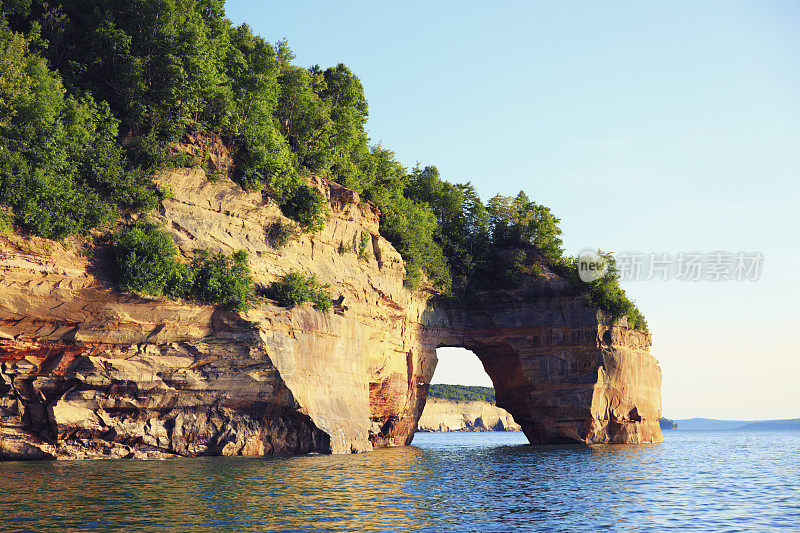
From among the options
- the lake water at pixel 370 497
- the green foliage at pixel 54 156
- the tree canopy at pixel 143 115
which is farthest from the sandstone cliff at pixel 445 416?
the green foliage at pixel 54 156

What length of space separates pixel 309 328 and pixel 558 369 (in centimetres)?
2755

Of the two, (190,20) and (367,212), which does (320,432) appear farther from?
(190,20)

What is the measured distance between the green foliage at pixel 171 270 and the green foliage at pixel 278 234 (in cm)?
387

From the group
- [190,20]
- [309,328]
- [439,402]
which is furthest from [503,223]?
[439,402]

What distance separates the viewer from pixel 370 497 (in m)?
21.9

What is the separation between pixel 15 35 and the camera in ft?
110

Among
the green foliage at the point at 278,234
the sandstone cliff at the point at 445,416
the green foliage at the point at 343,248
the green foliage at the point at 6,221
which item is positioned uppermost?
the green foliage at the point at 343,248

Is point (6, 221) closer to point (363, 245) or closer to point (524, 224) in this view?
point (363, 245)

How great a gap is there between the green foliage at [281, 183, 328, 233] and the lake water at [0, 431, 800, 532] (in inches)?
623

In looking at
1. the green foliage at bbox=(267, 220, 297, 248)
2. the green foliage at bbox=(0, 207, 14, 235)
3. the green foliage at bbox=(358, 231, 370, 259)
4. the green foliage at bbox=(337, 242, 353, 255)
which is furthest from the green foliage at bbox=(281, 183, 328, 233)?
the green foliage at bbox=(0, 207, 14, 235)

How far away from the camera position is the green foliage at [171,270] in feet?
106

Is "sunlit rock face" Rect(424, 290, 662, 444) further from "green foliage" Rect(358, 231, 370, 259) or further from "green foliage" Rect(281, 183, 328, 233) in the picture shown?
"green foliage" Rect(281, 183, 328, 233)

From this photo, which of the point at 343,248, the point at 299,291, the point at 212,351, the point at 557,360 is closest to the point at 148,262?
the point at 212,351

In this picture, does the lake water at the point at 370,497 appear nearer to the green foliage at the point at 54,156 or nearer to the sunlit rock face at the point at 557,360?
the green foliage at the point at 54,156
